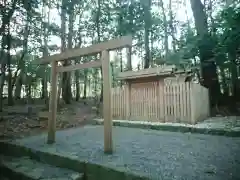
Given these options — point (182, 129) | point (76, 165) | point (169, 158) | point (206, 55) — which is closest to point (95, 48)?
point (76, 165)

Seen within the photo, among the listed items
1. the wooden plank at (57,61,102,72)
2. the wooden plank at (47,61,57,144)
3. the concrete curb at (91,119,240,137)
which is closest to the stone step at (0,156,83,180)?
the wooden plank at (47,61,57,144)

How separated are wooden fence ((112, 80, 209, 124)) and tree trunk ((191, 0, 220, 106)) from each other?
161 cm

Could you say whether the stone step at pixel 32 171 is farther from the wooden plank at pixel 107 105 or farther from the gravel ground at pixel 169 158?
the wooden plank at pixel 107 105

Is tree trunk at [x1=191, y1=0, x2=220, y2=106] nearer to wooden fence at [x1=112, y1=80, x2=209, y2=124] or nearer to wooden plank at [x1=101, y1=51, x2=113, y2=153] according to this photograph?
wooden fence at [x1=112, y1=80, x2=209, y2=124]

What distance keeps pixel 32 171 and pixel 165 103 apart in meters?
5.39

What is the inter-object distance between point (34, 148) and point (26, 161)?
13.0 inches

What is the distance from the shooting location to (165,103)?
24.7 feet

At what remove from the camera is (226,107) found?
383 inches

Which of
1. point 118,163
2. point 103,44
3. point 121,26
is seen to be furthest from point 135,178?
point 121,26

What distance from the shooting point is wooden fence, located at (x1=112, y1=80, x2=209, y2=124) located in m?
7.00

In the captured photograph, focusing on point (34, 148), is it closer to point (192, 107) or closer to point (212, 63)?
point (192, 107)

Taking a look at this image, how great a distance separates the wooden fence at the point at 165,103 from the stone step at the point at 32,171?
5.02 m

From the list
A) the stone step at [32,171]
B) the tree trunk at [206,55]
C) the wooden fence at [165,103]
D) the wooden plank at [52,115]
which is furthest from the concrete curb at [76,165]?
the tree trunk at [206,55]

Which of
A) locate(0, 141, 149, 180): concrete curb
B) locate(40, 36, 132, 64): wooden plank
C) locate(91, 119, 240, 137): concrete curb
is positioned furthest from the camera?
locate(91, 119, 240, 137): concrete curb
